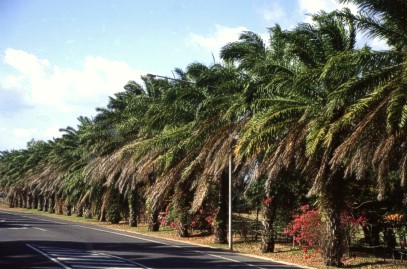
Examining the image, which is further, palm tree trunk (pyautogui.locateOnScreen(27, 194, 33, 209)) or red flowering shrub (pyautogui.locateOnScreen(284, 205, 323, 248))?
palm tree trunk (pyautogui.locateOnScreen(27, 194, 33, 209))

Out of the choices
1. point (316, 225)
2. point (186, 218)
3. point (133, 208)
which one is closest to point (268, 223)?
point (316, 225)

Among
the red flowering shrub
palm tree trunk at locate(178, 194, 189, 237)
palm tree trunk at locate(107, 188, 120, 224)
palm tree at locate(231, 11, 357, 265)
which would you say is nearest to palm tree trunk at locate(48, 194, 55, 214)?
palm tree trunk at locate(107, 188, 120, 224)

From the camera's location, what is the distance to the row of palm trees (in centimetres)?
1308

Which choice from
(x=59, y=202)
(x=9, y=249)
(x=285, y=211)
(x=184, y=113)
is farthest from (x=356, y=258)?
(x=59, y=202)

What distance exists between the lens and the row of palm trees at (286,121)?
13.1 meters

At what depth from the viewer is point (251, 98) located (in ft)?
64.6

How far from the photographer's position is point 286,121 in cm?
1712

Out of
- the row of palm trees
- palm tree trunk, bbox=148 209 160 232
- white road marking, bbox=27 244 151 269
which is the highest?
the row of palm trees

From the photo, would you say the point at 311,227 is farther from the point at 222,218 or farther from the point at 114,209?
the point at 114,209

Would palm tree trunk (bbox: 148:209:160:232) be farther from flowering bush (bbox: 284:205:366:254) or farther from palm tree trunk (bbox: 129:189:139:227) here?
flowering bush (bbox: 284:205:366:254)

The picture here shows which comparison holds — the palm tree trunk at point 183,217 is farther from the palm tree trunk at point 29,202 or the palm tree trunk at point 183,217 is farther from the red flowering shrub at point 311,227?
the palm tree trunk at point 29,202

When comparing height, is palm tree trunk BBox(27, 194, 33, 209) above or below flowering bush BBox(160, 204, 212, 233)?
above

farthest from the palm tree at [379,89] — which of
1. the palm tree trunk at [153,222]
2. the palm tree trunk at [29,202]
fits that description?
the palm tree trunk at [29,202]

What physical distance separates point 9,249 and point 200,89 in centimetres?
1177
